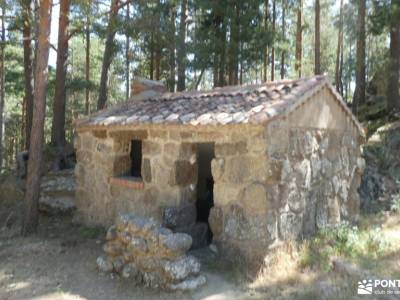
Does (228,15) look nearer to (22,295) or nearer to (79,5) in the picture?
(79,5)

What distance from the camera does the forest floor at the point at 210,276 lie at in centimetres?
466

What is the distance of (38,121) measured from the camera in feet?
23.5

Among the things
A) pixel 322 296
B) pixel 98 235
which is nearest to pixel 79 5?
pixel 98 235

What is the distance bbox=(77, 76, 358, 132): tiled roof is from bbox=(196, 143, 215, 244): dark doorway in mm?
1357

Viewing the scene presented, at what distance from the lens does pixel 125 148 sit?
7.38 m

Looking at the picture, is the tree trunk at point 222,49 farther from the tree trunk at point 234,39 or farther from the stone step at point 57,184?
the stone step at point 57,184

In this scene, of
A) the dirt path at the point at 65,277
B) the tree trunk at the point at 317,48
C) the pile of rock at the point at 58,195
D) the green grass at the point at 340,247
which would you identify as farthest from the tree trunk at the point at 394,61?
the dirt path at the point at 65,277

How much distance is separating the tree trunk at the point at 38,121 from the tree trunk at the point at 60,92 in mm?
1688

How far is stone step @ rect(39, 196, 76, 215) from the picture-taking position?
352 inches

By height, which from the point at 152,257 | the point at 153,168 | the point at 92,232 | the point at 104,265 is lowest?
the point at 104,265

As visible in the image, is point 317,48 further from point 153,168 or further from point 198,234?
point 198,234

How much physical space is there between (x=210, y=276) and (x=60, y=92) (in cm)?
797

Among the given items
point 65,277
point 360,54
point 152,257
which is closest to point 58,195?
point 65,277

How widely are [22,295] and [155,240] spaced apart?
1.68m
